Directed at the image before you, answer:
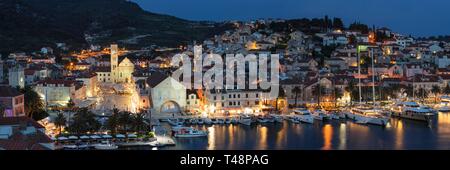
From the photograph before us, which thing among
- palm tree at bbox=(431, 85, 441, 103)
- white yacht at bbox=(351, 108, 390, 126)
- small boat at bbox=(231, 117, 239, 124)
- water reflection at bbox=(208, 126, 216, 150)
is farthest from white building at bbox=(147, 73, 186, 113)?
palm tree at bbox=(431, 85, 441, 103)

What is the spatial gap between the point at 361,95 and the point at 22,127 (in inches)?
392

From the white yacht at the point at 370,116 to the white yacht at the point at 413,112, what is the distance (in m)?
0.65

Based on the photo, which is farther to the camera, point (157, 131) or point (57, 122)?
point (157, 131)

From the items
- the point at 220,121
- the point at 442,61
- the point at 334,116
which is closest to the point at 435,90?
the point at 334,116

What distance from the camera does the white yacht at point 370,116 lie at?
11875mm

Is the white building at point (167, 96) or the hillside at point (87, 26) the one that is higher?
the hillside at point (87, 26)

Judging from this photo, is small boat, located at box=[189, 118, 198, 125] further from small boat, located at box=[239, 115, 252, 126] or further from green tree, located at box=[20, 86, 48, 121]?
green tree, located at box=[20, 86, 48, 121]

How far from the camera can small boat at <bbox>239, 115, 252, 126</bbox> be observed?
1173 cm

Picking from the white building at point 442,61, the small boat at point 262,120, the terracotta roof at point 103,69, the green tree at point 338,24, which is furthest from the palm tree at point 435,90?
the green tree at point 338,24

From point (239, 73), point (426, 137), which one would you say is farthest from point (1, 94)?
point (239, 73)

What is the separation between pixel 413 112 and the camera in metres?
12.9

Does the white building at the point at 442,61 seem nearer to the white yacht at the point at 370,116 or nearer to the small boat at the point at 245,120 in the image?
the white yacht at the point at 370,116

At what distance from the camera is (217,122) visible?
1184 cm
